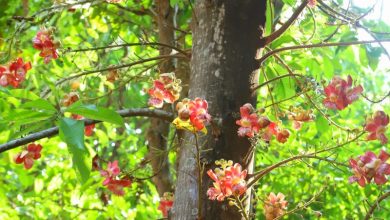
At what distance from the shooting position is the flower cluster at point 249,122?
142cm

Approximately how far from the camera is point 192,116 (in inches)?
52.7

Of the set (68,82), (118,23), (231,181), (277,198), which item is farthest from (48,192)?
(231,181)

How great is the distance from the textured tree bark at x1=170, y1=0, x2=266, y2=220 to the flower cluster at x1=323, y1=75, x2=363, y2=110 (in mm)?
221

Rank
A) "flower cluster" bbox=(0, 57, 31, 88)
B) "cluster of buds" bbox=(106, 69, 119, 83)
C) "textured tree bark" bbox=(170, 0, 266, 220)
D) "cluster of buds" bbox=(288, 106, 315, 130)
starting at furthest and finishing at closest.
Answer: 1. "cluster of buds" bbox=(106, 69, 119, 83)
2. "flower cluster" bbox=(0, 57, 31, 88)
3. "cluster of buds" bbox=(288, 106, 315, 130)
4. "textured tree bark" bbox=(170, 0, 266, 220)

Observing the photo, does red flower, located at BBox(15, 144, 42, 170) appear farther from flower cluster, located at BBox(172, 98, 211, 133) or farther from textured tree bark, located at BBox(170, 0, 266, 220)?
flower cluster, located at BBox(172, 98, 211, 133)

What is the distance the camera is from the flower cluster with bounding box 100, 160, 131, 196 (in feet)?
6.30

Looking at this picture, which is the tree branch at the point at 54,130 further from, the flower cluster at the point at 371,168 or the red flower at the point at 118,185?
the flower cluster at the point at 371,168

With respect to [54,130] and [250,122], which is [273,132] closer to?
[250,122]

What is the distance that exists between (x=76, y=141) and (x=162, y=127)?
2.15 meters

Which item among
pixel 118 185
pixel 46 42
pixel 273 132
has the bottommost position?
pixel 118 185

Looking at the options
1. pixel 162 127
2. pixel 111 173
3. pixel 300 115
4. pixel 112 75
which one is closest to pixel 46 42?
pixel 112 75

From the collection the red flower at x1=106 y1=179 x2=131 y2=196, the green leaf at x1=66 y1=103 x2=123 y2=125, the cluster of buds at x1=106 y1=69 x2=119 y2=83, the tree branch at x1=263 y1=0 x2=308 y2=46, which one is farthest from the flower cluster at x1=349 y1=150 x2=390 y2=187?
the cluster of buds at x1=106 y1=69 x2=119 y2=83

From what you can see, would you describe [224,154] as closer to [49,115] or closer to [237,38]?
[237,38]

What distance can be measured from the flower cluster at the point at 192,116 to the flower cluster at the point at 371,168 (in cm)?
44
